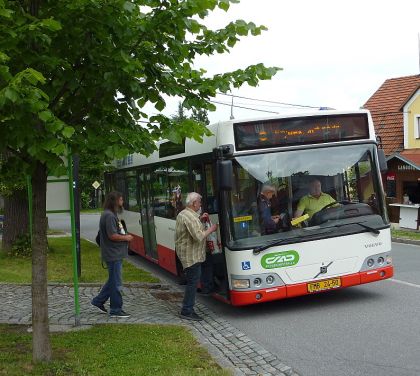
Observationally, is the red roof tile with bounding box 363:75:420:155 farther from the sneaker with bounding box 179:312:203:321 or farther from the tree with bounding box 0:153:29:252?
the sneaker with bounding box 179:312:203:321

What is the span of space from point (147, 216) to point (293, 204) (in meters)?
5.22

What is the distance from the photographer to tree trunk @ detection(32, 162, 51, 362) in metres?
5.60

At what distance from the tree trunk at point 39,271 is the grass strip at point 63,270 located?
5.19 m

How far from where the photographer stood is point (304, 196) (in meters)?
8.00

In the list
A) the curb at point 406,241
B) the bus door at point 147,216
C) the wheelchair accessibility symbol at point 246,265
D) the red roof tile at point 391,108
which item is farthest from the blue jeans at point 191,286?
the red roof tile at point 391,108

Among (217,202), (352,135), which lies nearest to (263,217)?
(217,202)

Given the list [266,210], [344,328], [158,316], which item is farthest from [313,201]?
[158,316]

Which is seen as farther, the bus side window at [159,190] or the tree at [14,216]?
the tree at [14,216]

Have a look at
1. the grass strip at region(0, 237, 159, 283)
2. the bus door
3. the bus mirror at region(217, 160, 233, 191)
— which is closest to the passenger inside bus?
the bus mirror at region(217, 160, 233, 191)

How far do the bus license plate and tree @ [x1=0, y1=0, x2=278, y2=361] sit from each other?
342 centimetres

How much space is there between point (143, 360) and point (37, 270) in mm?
1357

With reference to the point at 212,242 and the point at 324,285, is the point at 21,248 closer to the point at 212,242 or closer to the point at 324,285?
the point at 212,242

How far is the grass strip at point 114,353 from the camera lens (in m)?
5.39

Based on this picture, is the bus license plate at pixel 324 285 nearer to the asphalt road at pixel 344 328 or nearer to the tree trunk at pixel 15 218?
the asphalt road at pixel 344 328
